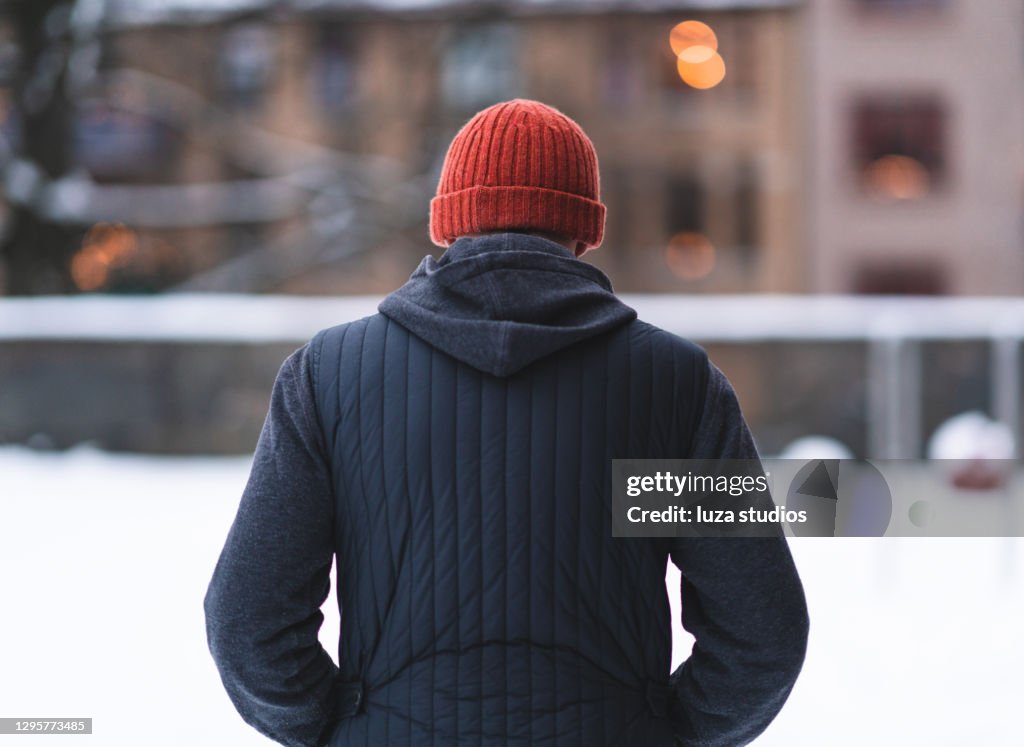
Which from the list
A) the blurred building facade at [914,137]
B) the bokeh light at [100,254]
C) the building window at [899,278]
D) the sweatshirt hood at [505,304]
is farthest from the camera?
the building window at [899,278]

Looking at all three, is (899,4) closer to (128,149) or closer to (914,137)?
(914,137)

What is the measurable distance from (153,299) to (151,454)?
5.91 feet

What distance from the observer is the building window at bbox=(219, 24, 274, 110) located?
26.6 m

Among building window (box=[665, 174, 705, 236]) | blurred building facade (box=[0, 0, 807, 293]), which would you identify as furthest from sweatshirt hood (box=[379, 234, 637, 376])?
building window (box=[665, 174, 705, 236])

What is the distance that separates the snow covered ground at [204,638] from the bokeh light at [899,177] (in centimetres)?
2339

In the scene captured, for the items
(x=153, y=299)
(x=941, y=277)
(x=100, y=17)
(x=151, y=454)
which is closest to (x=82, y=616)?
(x=151, y=454)

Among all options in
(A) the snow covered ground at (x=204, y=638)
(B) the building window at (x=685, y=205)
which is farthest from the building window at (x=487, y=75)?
(A) the snow covered ground at (x=204, y=638)

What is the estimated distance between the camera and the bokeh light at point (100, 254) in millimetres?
14805

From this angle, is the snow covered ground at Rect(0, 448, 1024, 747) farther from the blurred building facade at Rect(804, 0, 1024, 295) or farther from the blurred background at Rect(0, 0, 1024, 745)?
the blurred building facade at Rect(804, 0, 1024, 295)

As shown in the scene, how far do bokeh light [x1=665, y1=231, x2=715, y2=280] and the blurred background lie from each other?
8cm

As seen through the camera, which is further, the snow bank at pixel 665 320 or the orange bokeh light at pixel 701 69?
the orange bokeh light at pixel 701 69

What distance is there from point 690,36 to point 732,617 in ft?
86.4

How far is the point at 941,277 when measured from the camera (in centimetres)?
2847

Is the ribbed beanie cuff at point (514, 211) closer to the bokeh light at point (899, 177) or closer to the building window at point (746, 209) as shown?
the building window at point (746, 209)
